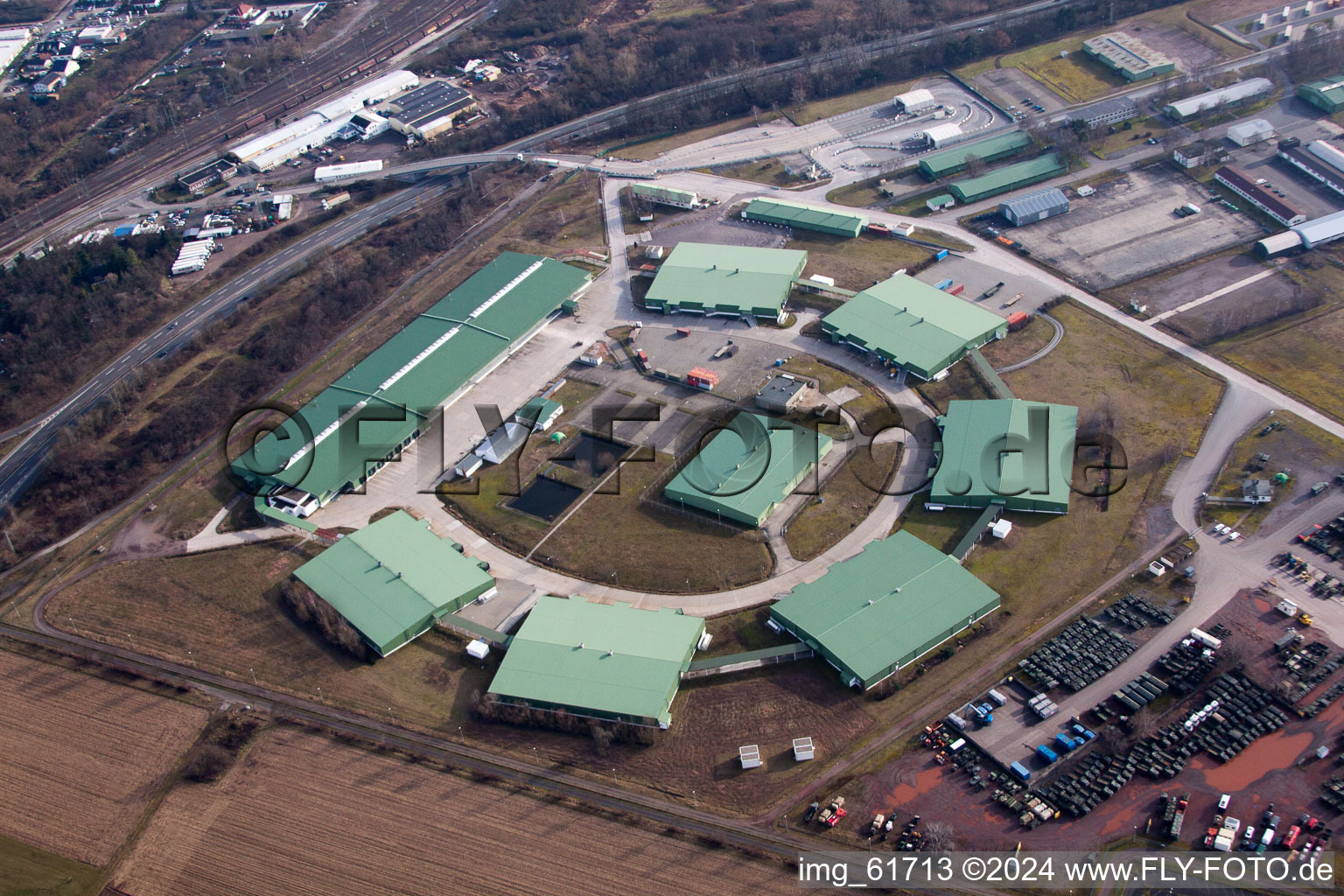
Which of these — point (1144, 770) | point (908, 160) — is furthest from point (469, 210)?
point (1144, 770)

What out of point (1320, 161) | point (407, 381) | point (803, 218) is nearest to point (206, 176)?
point (407, 381)

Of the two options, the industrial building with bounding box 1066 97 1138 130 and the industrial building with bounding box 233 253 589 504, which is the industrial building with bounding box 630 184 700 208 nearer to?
the industrial building with bounding box 233 253 589 504

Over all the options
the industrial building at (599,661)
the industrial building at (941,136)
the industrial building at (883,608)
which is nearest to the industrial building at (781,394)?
the industrial building at (883,608)

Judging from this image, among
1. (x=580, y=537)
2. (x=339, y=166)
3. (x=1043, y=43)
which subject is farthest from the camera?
(x=1043, y=43)

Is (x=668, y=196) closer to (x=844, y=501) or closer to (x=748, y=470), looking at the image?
(x=748, y=470)

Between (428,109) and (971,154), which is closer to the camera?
(971,154)

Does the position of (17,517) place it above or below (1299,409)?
above

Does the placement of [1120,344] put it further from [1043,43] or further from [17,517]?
[17,517]

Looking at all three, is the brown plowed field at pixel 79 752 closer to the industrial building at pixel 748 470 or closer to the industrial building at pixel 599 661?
the industrial building at pixel 599 661
